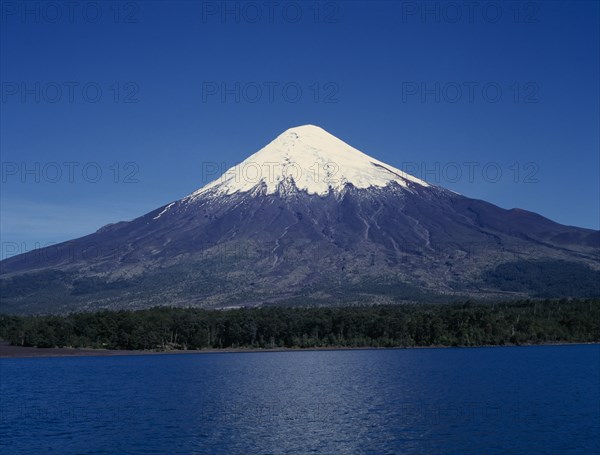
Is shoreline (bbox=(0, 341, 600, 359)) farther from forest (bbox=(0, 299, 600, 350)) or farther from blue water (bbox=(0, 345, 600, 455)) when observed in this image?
blue water (bbox=(0, 345, 600, 455))

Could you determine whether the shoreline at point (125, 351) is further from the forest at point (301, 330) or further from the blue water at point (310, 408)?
the blue water at point (310, 408)

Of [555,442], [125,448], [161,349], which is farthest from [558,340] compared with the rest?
[125,448]

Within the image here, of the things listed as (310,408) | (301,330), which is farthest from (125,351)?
(310,408)

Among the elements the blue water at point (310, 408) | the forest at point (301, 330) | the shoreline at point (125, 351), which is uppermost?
the forest at point (301, 330)

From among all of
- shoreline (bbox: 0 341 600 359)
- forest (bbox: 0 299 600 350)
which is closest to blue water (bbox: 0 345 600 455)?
shoreline (bbox: 0 341 600 359)

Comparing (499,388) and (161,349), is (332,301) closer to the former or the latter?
(161,349)

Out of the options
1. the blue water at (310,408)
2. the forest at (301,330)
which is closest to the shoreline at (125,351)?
the forest at (301,330)

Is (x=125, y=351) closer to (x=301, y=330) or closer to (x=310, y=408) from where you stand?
(x=301, y=330)
